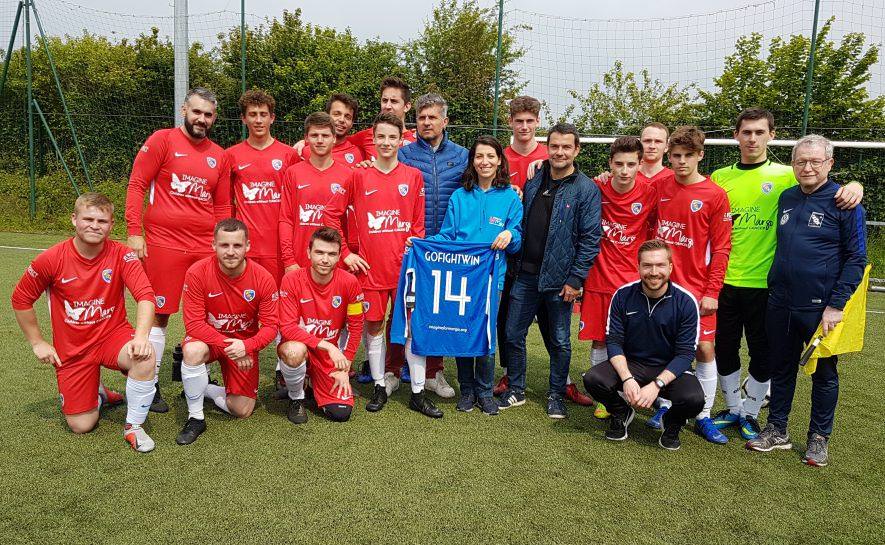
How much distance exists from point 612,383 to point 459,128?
7.74 m

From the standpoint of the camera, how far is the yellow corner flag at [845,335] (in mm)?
3381

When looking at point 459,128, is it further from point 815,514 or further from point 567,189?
point 815,514

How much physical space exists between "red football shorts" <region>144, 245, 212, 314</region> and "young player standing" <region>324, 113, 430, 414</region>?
3.70 feet

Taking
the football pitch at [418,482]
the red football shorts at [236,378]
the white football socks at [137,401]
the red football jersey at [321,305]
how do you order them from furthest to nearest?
the red football jersey at [321,305] < the red football shorts at [236,378] < the white football socks at [137,401] < the football pitch at [418,482]

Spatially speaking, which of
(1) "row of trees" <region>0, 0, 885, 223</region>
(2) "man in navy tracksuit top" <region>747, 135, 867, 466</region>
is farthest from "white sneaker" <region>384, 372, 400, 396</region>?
(1) "row of trees" <region>0, 0, 885, 223</region>

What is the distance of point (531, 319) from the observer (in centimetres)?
426

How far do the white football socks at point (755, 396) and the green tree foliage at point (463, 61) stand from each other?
24.6 feet

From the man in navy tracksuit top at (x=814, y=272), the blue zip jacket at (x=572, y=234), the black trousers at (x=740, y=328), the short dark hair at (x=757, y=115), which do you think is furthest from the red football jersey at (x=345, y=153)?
the man in navy tracksuit top at (x=814, y=272)

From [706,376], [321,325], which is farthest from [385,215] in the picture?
[706,376]

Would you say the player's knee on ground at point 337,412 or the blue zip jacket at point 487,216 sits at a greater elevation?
the blue zip jacket at point 487,216

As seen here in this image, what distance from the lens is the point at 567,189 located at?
4.09 m

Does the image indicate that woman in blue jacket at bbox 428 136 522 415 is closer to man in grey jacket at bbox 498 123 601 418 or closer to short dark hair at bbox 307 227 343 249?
man in grey jacket at bbox 498 123 601 418

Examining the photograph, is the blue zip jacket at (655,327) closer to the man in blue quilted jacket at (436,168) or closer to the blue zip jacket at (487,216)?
the blue zip jacket at (487,216)

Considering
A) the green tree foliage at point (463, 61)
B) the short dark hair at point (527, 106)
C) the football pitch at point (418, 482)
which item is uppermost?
the green tree foliage at point (463, 61)
